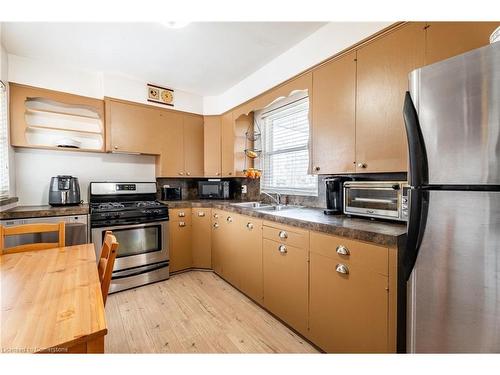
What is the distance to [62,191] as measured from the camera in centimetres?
254

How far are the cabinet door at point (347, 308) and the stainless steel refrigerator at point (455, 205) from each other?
24 centimetres

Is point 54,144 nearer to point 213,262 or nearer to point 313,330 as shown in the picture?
point 213,262

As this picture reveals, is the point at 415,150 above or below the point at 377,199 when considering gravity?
above

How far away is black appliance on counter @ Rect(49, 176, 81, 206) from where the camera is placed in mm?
2521

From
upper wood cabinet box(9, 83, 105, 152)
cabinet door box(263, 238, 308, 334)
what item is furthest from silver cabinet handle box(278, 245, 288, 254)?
upper wood cabinet box(9, 83, 105, 152)

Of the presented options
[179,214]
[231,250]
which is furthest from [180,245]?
[231,250]

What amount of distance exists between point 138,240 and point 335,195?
2210 millimetres

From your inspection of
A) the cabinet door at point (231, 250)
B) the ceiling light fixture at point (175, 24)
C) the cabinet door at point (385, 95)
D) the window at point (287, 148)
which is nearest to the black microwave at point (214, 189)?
the window at point (287, 148)

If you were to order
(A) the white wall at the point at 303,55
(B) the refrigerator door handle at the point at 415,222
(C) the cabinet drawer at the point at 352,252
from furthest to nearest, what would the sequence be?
(A) the white wall at the point at 303,55, (C) the cabinet drawer at the point at 352,252, (B) the refrigerator door handle at the point at 415,222

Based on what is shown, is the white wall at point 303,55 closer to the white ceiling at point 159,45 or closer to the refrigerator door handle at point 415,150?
the white ceiling at point 159,45

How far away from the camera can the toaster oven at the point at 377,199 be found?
55.3 inches

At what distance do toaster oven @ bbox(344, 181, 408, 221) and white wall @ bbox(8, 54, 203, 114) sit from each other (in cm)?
272

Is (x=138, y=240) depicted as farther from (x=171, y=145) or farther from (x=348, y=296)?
(x=348, y=296)

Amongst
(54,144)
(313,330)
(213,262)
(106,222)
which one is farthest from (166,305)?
(54,144)
